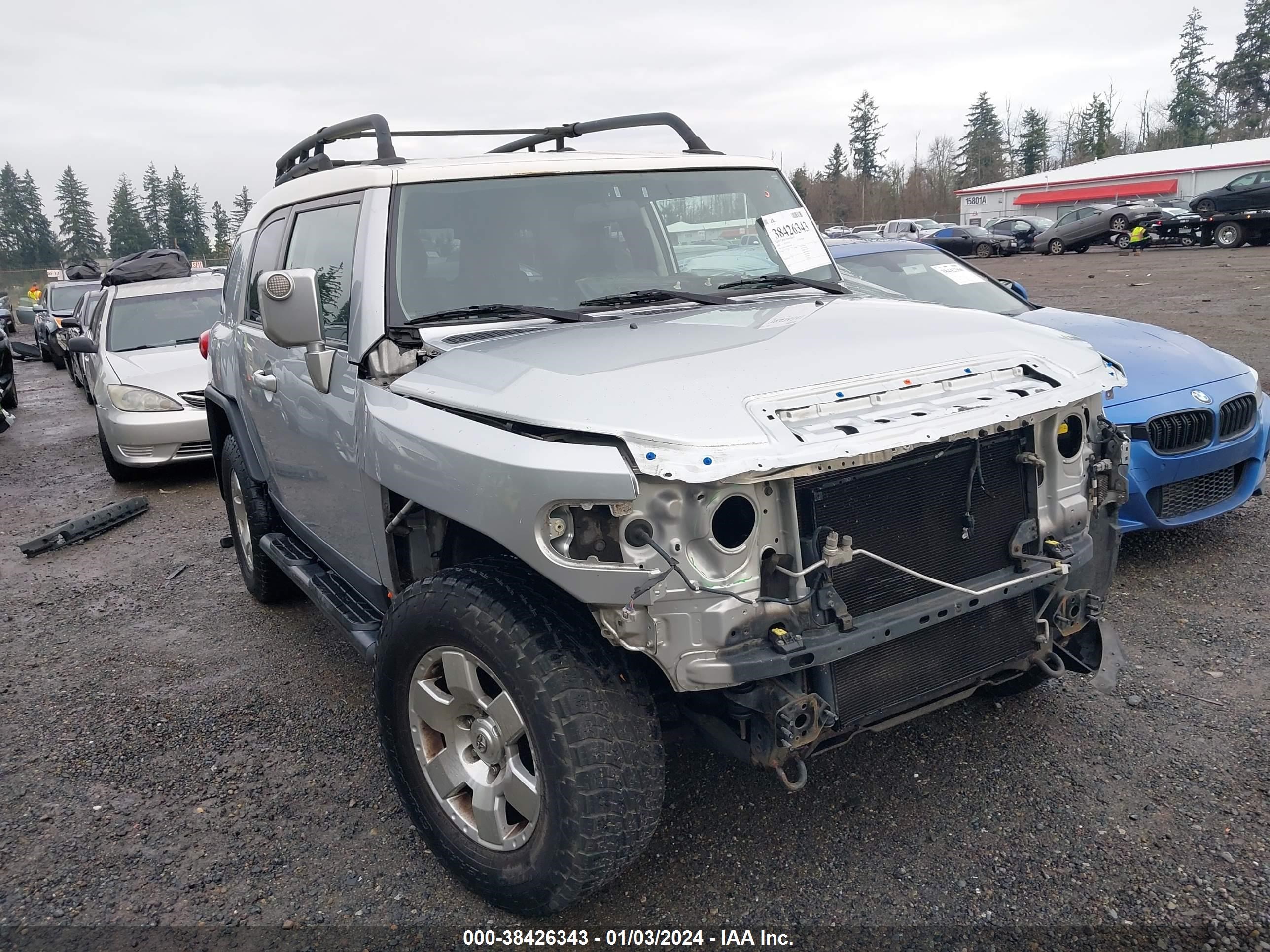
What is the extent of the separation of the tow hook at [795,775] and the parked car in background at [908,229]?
3440 centimetres

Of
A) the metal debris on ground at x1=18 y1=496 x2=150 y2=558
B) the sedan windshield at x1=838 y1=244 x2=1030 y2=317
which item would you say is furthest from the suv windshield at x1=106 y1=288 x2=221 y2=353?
the sedan windshield at x1=838 y1=244 x2=1030 y2=317

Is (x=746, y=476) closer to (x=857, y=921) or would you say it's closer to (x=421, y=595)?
(x=421, y=595)

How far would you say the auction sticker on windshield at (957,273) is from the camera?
6.85 metres

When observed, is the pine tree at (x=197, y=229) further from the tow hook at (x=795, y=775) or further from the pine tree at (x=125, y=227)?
the tow hook at (x=795, y=775)

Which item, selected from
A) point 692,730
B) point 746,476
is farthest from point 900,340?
point 692,730

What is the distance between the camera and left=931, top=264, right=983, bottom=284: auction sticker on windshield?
685cm

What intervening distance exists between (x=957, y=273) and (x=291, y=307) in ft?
16.9

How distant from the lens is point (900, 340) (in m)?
2.95

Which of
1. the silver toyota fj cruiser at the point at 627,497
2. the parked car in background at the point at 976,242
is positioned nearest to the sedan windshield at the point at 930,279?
the silver toyota fj cruiser at the point at 627,497

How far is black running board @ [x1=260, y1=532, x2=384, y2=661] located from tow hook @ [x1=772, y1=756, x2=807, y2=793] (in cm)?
132

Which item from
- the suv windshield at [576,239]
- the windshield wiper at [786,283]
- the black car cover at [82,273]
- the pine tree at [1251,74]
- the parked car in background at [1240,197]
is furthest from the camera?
the pine tree at [1251,74]

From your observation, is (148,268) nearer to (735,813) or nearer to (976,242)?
(735,813)

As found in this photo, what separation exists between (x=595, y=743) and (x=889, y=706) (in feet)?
2.67

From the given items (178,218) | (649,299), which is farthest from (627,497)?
(178,218)
